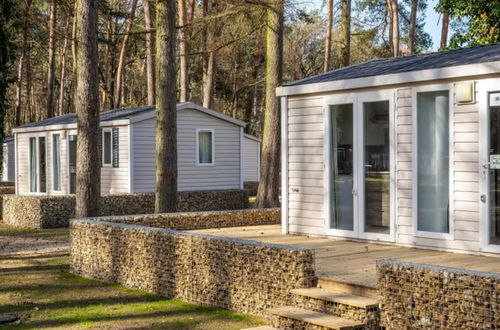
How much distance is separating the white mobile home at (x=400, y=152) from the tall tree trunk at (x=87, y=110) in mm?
3475

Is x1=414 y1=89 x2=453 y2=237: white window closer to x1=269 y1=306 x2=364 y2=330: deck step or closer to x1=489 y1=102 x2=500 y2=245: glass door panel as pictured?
x1=489 y1=102 x2=500 y2=245: glass door panel

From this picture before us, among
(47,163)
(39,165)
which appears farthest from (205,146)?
(39,165)

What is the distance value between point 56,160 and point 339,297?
1835 centimetres

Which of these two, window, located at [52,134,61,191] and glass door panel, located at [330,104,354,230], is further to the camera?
window, located at [52,134,61,191]

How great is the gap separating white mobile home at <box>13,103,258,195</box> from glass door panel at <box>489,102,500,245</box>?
13.6 m

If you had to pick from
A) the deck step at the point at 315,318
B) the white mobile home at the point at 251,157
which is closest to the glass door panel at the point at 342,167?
the deck step at the point at 315,318

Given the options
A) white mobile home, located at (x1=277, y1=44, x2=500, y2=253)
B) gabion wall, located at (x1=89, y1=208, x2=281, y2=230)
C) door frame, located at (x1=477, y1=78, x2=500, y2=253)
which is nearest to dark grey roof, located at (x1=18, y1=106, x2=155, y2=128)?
gabion wall, located at (x1=89, y1=208, x2=281, y2=230)

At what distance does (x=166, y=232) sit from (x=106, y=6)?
26.2m

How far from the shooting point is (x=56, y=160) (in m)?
23.2

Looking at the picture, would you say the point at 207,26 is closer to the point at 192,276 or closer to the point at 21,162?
the point at 21,162

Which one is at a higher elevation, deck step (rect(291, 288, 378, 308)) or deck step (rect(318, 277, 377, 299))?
deck step (rect(318, 277, 377, 299))

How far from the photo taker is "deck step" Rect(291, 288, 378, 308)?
615cm

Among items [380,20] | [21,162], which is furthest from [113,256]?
[380,20]

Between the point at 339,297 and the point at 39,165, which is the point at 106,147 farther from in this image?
the point at 339,297
